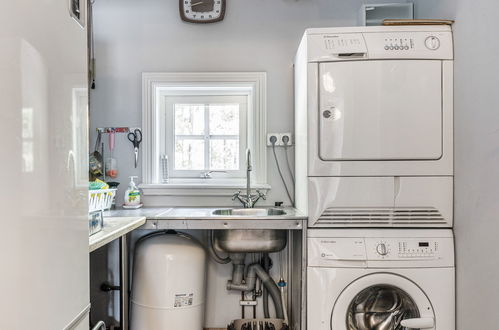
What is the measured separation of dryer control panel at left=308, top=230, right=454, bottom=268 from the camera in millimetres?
1467

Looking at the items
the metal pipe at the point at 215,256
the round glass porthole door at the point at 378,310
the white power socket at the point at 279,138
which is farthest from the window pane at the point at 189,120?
the round glass porthole door at the point at 378,310

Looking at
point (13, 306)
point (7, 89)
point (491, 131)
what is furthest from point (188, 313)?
point (491, 131)

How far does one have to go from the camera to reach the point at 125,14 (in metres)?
2.07

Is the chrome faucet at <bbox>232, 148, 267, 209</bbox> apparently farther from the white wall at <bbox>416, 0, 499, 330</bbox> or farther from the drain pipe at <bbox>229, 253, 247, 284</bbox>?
the white wall at <bbox>416, 0, 499, 330</bbox>

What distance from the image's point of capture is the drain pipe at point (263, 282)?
1951 millimetres

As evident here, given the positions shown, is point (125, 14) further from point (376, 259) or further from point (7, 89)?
point (376, 259)

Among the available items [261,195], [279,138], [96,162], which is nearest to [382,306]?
[261,195]

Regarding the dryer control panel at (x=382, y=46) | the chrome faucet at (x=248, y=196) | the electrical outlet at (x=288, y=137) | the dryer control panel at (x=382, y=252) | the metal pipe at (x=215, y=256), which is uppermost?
the dryer control panel at (x=382, y=46)

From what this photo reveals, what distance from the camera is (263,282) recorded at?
196 centimetres

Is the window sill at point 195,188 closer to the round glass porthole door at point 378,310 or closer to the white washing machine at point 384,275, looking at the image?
the white washing machine at point 384,275

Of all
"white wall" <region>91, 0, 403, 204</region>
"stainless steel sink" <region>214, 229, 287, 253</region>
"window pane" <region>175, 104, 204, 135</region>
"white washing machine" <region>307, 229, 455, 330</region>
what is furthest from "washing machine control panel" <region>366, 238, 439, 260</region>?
"window pane" <region>175, 104, 204, 135</region>

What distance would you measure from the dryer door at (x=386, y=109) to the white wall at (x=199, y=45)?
0.60 m

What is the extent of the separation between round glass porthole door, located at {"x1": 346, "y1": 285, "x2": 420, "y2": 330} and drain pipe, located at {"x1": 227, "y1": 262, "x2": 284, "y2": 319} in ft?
1.68

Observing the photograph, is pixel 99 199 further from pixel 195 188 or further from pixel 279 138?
pixel 279 138
